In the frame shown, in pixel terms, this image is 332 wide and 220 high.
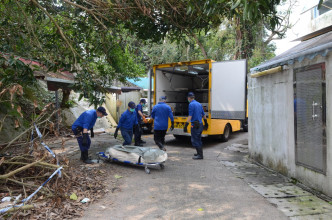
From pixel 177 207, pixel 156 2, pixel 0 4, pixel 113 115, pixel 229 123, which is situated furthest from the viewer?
pixel 113 115

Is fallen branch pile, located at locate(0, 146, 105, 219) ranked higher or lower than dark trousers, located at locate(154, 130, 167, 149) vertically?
lower

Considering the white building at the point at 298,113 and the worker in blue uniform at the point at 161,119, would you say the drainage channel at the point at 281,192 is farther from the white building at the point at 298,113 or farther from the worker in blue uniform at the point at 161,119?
the worker in blue uniform at the point at 161,119

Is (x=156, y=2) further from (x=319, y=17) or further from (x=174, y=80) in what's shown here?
(x=319, y=17)

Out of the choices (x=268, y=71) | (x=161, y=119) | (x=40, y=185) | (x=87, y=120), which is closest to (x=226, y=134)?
(x=161, y=119)

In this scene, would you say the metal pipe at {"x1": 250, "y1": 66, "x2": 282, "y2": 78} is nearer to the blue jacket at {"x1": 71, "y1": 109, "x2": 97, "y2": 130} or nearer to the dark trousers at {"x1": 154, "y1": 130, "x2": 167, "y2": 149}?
the dark trousers at {"x1": 154, "y1": 130, "x2": 167, "y2": 149}

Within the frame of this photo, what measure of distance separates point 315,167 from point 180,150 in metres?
4.54

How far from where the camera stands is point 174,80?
1091cm

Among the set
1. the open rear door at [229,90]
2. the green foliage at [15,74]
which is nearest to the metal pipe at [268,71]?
the open rear door at [229,90]

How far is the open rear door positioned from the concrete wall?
27 cm

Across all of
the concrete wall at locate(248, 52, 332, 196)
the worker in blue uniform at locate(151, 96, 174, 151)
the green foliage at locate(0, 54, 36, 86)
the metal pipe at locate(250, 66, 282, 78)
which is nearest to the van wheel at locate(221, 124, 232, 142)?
the concrete wall at locate(248, 52, 332, 196)

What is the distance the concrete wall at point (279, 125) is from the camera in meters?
4.19

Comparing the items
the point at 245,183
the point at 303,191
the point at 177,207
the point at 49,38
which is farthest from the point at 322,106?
the point at 49,38

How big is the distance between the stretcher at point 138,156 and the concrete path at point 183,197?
202 millimetres

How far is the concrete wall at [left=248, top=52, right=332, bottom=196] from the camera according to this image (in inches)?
165
